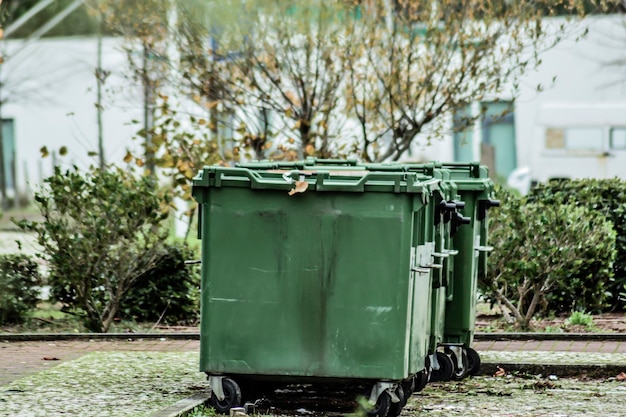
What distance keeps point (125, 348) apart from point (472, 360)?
2.76 metres

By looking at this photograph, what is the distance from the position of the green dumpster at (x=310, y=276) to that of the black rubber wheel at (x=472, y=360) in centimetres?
179

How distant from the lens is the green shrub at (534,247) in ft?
36.9

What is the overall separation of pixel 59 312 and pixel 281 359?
5823mm

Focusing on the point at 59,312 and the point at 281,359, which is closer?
the point at 281,359

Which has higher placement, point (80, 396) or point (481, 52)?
point (481, 52)

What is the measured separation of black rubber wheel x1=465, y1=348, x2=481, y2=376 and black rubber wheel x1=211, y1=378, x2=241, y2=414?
223 centimetres

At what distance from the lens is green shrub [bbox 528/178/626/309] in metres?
12.7

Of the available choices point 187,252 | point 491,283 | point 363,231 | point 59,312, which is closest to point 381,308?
point 363,231

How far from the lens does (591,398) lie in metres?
8.47

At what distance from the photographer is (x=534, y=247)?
11242 millimetres

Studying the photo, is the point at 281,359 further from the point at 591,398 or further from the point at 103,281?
the point at 103,281

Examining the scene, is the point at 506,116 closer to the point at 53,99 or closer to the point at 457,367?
the point at 53,99

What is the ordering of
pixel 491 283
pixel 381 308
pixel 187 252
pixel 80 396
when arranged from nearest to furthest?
pixel 381 308
pixel 80 396
pixel 491 283
pixel 187 252

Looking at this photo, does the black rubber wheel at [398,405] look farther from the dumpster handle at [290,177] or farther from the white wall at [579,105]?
the white wall at [579,105]
